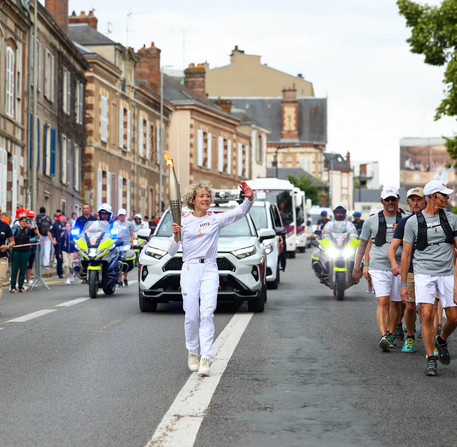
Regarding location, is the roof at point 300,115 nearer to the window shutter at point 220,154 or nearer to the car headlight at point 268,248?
the window shutter at point 220,154

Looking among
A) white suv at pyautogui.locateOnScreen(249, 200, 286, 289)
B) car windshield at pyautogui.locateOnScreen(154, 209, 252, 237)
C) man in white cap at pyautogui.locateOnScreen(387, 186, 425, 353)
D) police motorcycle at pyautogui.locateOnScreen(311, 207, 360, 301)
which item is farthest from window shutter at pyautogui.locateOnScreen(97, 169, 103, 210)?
man in white cap at pyautogui.locateOnScreen(387, 186, 425, 353)

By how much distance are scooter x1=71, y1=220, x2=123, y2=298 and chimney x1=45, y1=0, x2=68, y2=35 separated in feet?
99.0

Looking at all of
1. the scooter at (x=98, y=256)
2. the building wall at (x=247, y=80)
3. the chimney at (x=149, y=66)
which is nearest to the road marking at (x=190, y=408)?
the scooter at (x=98, y=256)

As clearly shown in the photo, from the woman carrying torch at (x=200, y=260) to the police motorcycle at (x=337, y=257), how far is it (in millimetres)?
9688

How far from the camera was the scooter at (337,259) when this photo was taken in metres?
19.1

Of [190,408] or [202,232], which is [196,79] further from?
[190,408]

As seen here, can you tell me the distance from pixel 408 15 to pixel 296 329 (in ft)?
64.8

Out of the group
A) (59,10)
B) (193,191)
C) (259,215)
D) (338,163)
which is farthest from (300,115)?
(193,191)

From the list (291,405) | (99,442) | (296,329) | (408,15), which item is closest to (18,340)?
(296,329)

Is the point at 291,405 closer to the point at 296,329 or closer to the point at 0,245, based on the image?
the point at 296,329

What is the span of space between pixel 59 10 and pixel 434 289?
41264mm

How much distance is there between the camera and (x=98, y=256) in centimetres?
1942

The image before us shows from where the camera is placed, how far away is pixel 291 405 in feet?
25.4

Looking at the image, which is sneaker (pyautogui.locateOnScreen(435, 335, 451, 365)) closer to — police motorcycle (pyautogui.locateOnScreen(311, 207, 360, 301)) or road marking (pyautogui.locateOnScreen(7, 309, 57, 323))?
road marking (pyautogui.locateOnScreen(7, 309, 57, 323))
